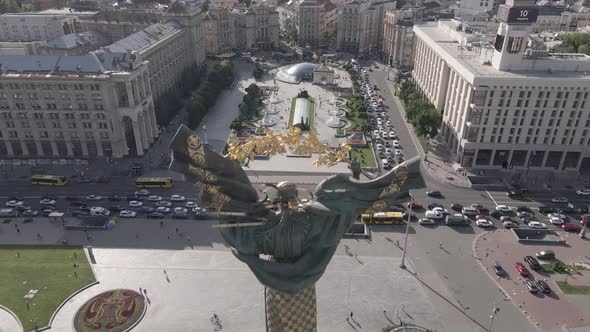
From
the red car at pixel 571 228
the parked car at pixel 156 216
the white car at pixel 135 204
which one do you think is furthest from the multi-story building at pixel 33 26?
the red car at pixel 571 228

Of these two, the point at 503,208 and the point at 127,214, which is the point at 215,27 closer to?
the point at 127,214

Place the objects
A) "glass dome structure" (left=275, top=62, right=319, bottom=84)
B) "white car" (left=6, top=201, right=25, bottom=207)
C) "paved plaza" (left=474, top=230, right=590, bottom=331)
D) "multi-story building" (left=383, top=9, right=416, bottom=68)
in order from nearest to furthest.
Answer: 1. "paved plaza" (left=474, top=230, right=590, bottom=331)
2. "white car" (left=6, top=201, right=25, bottom=207)
3. "glass dome structure" (left=275, top=62, right=319, bottom=84)
4. "multi-story building" (left=383, top=9, right=416, bottom=68)

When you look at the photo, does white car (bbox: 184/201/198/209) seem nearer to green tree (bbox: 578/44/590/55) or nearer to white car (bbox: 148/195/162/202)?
white car (bbox: 148/195/162/202)

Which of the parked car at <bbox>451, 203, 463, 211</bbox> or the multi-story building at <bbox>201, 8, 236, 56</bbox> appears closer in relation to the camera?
the parked car at <bbox>451, 203, 463, 211</bbox>

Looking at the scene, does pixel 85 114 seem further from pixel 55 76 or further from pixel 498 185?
pixel 498 185

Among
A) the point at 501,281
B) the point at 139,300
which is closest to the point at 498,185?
the point at 501,281

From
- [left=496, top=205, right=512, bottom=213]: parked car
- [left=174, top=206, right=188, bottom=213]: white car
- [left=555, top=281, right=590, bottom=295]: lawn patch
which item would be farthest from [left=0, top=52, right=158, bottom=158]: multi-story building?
[left=555, top=281, right=590, bottom=295]: lawn patch
